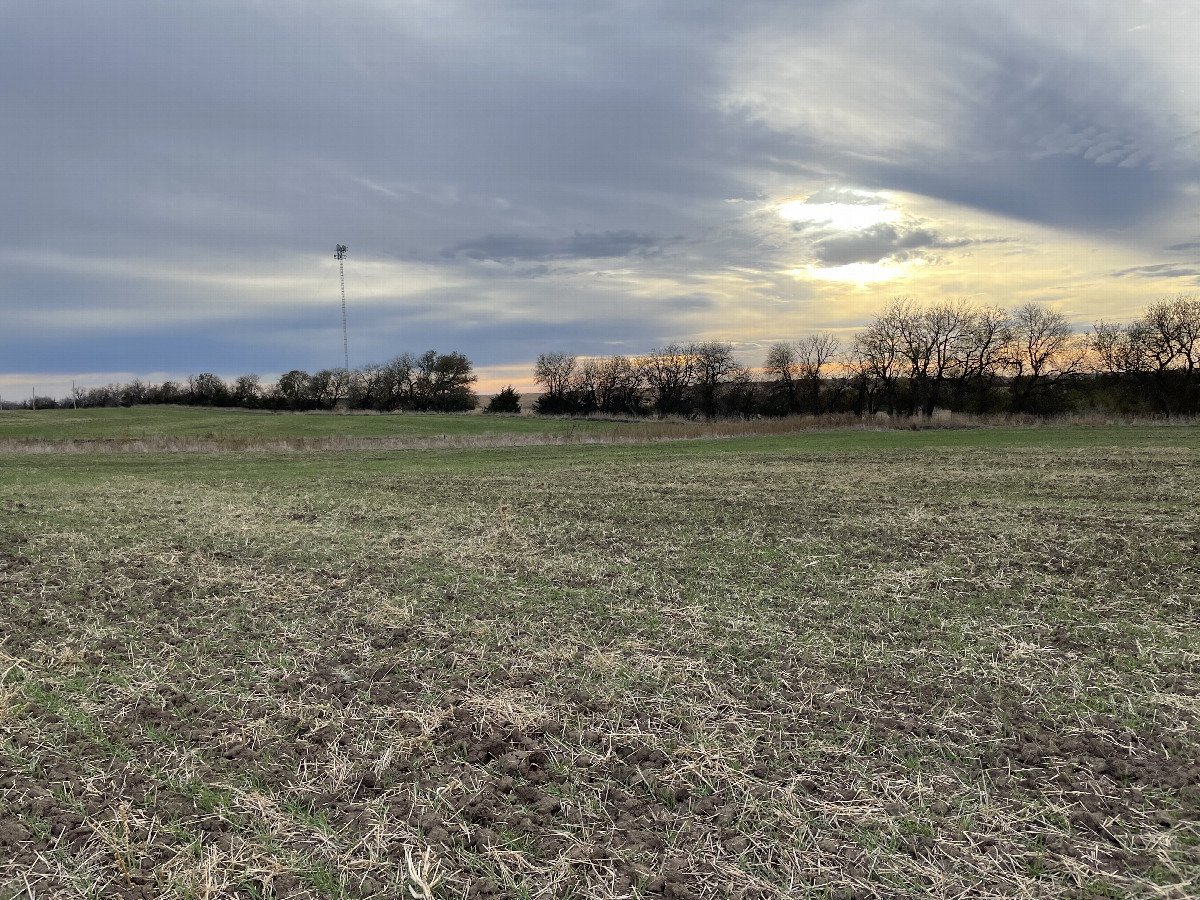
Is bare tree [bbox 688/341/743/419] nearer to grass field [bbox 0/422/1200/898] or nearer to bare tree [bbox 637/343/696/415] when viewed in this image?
bare tree [bbox 637/343/696/415]

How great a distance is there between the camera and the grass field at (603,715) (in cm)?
271

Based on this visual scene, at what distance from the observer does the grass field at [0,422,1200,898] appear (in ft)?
8.91

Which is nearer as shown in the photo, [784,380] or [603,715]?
[603,715]

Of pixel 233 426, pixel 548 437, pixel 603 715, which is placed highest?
pixel 233 426

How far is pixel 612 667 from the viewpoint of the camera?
4.66 metres

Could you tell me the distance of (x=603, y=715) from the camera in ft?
12.9

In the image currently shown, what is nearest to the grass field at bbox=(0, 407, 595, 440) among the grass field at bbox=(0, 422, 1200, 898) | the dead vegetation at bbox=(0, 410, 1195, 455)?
the dead vegetation at bbox=(0, 410, 1195, 455)

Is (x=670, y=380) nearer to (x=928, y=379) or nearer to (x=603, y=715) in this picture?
(x=928, y=379)

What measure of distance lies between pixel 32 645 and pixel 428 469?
17048mm

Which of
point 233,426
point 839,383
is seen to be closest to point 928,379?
point 839,383

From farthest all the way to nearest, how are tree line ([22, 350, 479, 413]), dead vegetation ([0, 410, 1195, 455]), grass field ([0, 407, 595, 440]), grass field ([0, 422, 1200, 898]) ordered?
tree line ([22, 350, 479, 413]), grass field ([0, 407, 595, 440]), dead vegetation ([0, 410, 1195, 455]), grass field ([0, 422, 1200, 898])

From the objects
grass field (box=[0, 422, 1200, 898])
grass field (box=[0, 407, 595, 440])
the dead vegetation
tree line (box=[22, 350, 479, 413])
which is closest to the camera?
grass field (box=[0, 422, 1200, 898])

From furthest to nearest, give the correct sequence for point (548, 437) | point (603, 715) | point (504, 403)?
1. point (504, 403)
2. point (548, 437)
3. point (603, 715)

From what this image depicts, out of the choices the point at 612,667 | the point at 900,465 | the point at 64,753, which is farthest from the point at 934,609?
the point at 900,465
